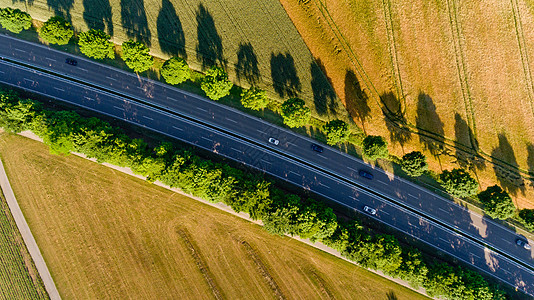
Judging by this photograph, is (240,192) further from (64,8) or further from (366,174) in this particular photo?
(64,8)

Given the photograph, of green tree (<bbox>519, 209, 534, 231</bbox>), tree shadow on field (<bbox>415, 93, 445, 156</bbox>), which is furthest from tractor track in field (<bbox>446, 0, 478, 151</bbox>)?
green tree (<bbox>519, 209, 534, 231</bbox>)

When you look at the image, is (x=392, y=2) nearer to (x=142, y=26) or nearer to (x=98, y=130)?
(x=142, y=26)

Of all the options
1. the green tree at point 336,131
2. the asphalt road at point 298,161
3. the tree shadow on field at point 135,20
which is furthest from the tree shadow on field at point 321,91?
the tree shadow on field at point 135,20

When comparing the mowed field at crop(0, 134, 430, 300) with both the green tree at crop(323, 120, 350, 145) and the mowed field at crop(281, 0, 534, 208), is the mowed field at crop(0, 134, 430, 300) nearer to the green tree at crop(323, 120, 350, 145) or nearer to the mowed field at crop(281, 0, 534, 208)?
the green tree at crop(323, 120, 350, 145)

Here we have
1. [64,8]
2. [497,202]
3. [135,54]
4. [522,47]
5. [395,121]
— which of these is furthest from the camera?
[64,8]

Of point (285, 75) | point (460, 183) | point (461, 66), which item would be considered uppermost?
point (461, 66)

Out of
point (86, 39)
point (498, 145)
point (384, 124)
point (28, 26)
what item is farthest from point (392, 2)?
point (28, 26)

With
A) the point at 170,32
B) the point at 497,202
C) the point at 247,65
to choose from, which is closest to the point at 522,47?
the point at 497,202
